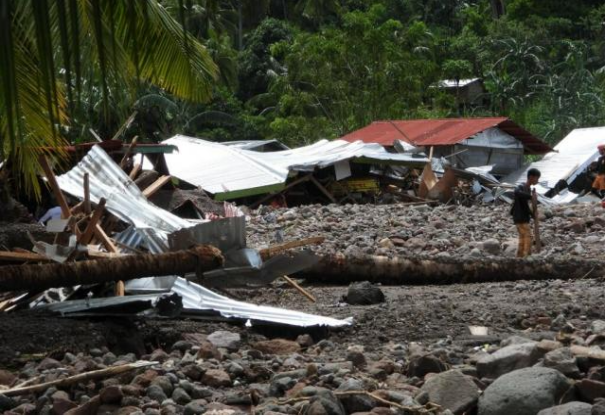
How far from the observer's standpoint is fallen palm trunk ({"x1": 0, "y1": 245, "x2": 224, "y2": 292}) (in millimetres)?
7969

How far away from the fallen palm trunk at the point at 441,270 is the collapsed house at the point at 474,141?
17991 millimetres

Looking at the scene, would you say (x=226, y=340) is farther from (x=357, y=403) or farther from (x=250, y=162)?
(x=250, y=162)

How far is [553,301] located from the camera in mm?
9688

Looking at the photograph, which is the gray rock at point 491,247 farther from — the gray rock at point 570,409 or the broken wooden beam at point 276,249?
the gray rock at point 570,409

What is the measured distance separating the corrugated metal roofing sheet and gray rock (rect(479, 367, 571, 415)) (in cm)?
2008

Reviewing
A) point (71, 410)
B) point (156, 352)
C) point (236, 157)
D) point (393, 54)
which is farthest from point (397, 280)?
point (393, 54)

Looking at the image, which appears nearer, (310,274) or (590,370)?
(590,370)

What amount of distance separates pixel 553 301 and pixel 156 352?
4.18 m

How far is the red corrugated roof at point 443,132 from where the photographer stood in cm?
3080

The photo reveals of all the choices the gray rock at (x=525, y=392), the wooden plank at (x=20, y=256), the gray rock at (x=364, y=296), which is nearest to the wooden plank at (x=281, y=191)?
the gray rock at (x=364, y=296)

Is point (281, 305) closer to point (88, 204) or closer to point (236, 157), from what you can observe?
point (88, 204)

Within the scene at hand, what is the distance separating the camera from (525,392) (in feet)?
17.9

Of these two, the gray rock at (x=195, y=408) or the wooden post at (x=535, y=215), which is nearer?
the gray rock at (x=195, y=408)

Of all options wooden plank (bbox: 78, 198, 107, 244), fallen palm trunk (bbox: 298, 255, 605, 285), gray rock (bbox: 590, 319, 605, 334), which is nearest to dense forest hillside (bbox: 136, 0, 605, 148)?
fallen palm trunk (bbox: 298, 255, 605, 285)
